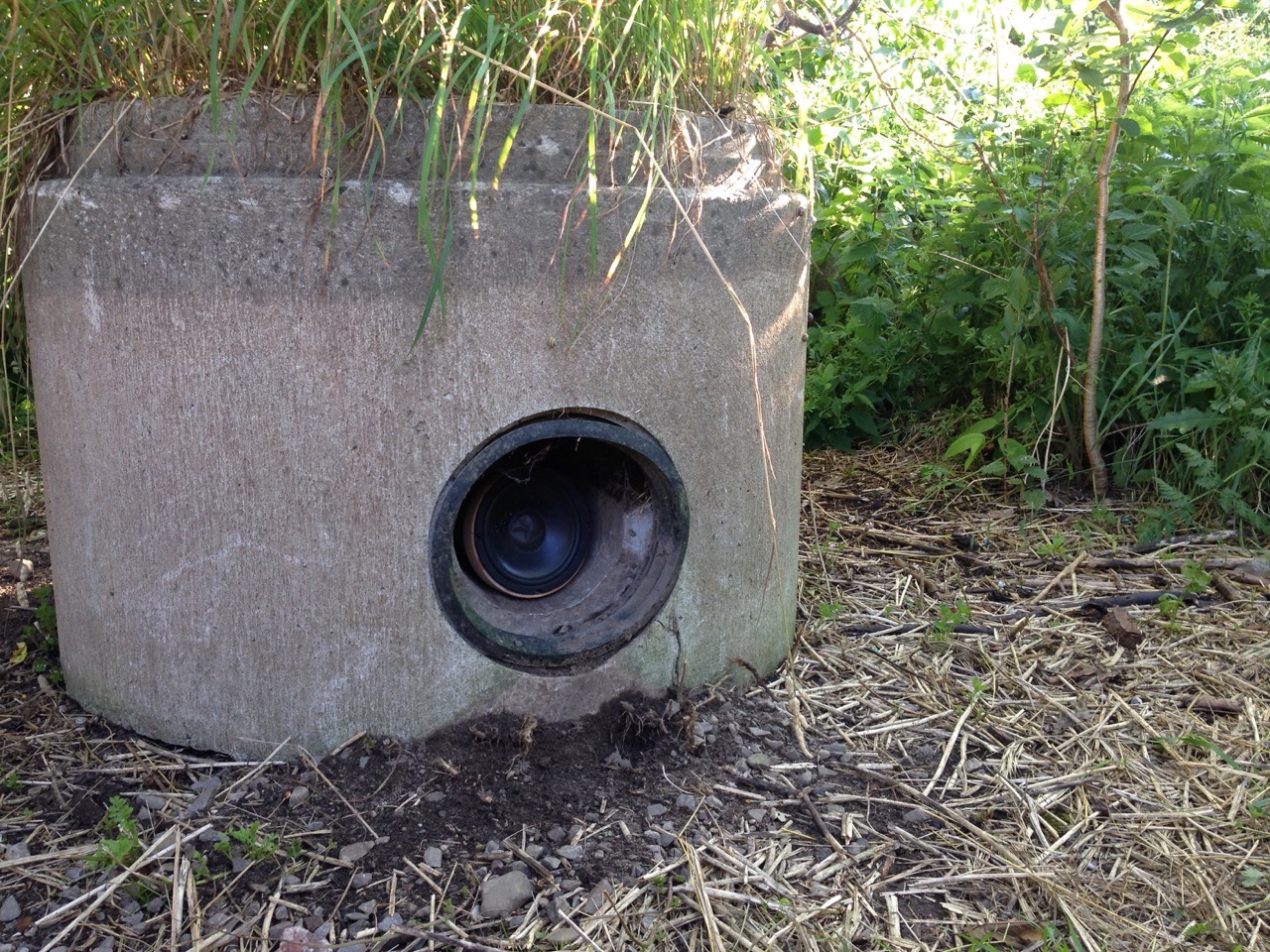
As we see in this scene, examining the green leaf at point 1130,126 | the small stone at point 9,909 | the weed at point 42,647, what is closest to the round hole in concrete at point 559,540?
the small stone at point 9,909

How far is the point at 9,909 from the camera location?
1.78 m

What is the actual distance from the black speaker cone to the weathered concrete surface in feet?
0.86

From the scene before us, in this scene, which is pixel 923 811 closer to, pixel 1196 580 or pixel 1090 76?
pixel 1196 580

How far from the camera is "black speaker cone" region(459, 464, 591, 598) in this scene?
2.33 m

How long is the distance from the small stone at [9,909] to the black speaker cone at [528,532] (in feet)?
3.25

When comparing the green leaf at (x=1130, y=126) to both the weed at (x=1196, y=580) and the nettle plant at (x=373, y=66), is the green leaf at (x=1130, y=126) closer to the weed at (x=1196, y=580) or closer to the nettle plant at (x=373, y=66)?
the weed at (x=1196, y=580)

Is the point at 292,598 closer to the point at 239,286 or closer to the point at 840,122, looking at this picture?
the point at 239,286

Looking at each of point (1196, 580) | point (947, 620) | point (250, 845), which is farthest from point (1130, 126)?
point (250, 845)

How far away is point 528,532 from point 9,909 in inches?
46.4

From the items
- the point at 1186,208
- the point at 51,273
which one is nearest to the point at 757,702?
the point at 51,273

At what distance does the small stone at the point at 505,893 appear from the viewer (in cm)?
178

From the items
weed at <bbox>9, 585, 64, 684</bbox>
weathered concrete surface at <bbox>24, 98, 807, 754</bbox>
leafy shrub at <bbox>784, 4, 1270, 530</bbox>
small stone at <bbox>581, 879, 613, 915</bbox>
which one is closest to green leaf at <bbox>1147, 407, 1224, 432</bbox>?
leafy shrub at <bbox>784, 4, 1270, 530</bbox>

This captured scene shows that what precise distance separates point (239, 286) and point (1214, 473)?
2.92 m

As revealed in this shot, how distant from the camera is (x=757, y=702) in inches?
95.7
